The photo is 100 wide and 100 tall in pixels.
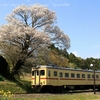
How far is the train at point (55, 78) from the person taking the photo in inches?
1021

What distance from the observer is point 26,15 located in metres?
33.0

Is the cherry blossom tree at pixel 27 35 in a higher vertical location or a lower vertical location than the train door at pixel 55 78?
higher

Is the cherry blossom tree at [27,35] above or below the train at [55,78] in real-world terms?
above

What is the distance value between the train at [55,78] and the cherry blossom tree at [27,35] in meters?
3.94

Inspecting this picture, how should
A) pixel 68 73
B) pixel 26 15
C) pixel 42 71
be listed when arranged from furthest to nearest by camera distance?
pixel 26 15, pixel 68 73, pixel 42 71

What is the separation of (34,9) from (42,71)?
10.6 meters

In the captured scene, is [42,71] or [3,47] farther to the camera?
[3,47]

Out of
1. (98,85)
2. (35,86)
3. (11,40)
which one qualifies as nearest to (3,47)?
(11,40)

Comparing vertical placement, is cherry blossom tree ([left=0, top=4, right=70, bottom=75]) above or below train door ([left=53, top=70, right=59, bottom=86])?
above

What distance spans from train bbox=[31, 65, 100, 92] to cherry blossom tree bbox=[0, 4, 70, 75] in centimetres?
394

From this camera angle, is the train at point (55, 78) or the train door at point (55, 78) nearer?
the train at point (55, 78)

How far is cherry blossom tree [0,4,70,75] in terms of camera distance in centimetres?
3069

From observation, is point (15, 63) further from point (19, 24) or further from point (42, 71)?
point (42, 71)

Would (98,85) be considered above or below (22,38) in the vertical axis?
below
